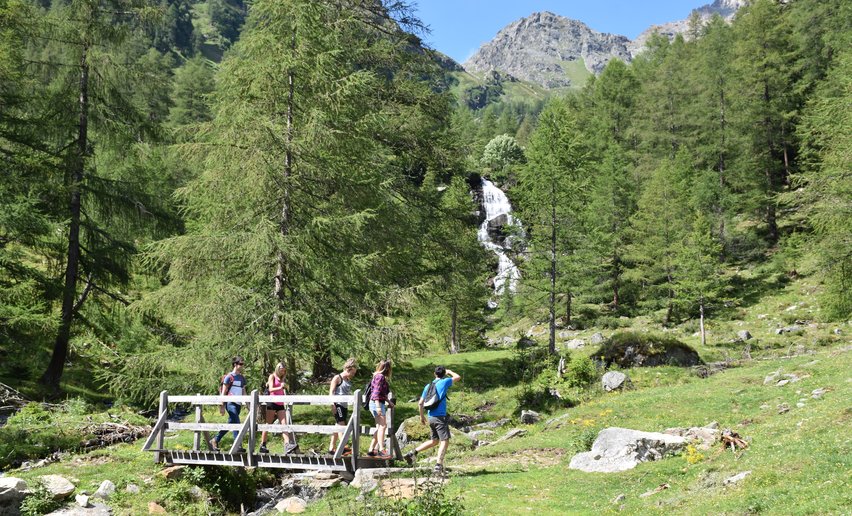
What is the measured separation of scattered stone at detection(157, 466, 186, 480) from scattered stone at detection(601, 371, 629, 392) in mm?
17064

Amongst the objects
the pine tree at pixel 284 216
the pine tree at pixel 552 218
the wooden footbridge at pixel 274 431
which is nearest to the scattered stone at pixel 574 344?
the pine tree at pixel 552 218

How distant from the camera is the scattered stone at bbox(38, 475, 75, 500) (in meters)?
10.4

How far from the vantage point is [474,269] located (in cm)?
2500

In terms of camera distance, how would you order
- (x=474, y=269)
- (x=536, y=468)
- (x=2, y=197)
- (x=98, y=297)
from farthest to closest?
1. (x=474, y=269)
2. (x=98, y=297)
3. (x=2, y=197)
4. (x=536, y=468)

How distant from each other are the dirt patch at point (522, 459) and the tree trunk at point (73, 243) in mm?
16207

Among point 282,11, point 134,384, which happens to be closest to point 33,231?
point 134,384

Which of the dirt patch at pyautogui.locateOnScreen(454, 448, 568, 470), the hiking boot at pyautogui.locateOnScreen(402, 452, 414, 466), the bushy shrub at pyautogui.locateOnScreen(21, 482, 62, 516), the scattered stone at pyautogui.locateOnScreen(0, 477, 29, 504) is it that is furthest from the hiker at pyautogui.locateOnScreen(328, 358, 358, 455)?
the scattered stone at pyautogui.locateOnScreen(0, 477, 29, 504)

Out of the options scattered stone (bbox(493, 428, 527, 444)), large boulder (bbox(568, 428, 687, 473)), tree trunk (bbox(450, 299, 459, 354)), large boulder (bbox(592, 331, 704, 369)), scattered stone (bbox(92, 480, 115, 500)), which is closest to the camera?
scattered stone (bbox(92, 480, 115, 500))

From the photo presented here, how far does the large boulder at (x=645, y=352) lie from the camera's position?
2617cm

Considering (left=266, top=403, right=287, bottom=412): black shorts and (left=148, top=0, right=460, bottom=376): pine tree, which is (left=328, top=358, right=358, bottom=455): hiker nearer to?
(left=266, top=403, right=287, bottom=412): black shorts

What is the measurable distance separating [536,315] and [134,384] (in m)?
22.2

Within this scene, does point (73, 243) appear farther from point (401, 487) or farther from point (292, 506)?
point (401, 487)

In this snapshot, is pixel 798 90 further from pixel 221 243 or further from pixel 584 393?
pixel 221 243

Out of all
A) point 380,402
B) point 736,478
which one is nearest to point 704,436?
point 736,478
